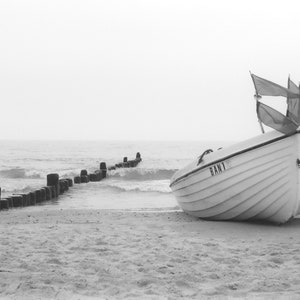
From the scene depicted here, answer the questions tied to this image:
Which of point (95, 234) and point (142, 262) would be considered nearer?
point (142, 262)

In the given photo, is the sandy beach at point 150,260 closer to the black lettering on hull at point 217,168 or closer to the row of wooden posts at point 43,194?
the black lettering on hull at point 217,168

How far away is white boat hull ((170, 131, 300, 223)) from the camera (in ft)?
25.7

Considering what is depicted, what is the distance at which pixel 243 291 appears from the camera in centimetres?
469

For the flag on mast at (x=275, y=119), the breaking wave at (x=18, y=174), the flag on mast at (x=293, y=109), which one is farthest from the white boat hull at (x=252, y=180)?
the breaking wave at (x=18, y=174)

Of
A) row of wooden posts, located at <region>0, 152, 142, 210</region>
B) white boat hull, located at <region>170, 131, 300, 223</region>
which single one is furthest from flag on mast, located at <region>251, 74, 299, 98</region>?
row of wooden posts, located at <region>0, 152, 142, 210</region>

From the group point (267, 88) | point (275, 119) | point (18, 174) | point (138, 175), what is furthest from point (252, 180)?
point (18, 174)

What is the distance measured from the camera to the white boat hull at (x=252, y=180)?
7820 mm

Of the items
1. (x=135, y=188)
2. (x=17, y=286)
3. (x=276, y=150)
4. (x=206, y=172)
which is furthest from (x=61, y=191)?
(x=17, y=286)

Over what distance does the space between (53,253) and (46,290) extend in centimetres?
161

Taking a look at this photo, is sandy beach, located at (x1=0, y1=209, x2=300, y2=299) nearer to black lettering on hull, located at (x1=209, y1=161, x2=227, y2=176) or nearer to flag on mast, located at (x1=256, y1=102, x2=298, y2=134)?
black lettering on hull, located at (x1=209, y1=161, x2=227, y2=176)

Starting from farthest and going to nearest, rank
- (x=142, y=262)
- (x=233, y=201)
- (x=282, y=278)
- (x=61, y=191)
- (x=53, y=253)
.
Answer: (x=61, y=191), (x=233, y=201), (x=53, y=253), (x=142, y=262), (x=282, y=278)

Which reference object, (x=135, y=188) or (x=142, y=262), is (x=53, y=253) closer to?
(x=142, y=262)

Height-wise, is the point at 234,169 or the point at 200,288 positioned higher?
the point at 234,169

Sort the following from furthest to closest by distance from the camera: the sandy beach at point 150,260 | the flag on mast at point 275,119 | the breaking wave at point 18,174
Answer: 1. the breaking wave at point 18,174
2. the flag on mast at point 275,119
3. the sandy beach at point 150,260
